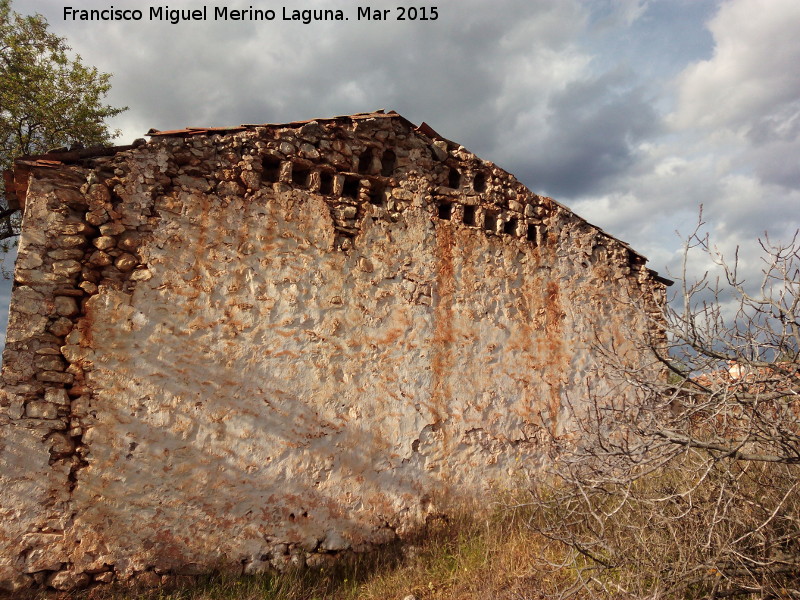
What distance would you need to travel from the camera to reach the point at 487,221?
20.1ft

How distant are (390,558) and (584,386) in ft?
9.55

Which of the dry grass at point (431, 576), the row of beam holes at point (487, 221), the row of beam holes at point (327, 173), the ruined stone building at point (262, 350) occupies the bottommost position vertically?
the dry grass at point (431, 576)

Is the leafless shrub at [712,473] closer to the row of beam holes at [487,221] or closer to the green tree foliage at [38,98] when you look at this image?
the row of beam holes at [487,221]

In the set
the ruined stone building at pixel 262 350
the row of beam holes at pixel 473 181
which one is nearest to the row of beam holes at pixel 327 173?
the ruined stone building at pixel 262 350

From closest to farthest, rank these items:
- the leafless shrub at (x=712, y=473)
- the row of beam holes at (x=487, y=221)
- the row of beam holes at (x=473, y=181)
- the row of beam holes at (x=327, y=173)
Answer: the leafless shrub at (x=712, y=473) < the row of beam holes at (x=327, y=173) < the row of beam holes at (x=487, y=221) < the row of beam holes at (x=473, y=181)

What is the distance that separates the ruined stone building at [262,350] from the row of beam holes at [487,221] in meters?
0.03

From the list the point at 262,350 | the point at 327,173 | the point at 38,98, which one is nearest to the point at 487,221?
the point at 327,173

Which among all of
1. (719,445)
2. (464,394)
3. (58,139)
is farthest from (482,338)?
(58,139)

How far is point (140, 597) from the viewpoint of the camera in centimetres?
393

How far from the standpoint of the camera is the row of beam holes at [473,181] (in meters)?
6.00

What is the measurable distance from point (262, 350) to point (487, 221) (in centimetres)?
292

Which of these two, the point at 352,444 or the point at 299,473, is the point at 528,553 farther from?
the point at 299,473

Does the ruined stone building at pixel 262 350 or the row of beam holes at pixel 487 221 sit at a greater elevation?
the row of beam holes at pixel 487 221

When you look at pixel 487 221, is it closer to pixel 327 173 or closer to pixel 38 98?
pixel 327 173
